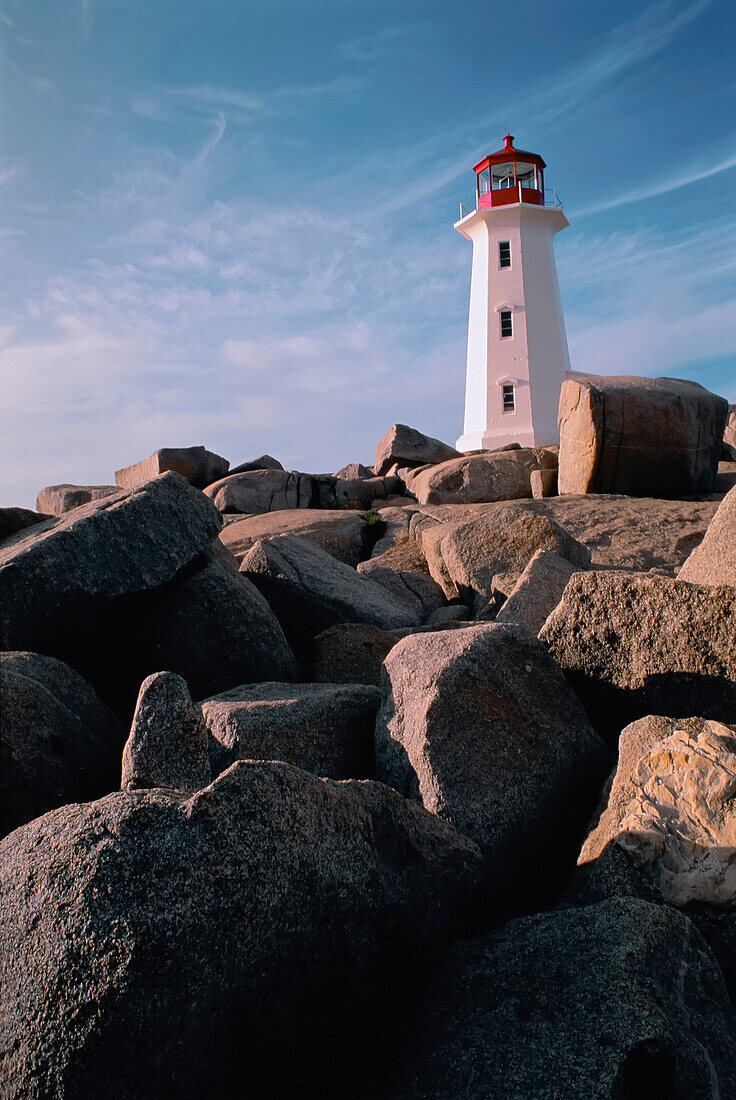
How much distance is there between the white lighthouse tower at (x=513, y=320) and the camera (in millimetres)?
27203

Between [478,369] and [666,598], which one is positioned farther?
[478,369]

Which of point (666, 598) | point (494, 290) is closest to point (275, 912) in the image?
point (666, 598)

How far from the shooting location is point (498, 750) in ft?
10.7

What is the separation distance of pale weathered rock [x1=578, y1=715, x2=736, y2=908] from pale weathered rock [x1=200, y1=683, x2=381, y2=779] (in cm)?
107

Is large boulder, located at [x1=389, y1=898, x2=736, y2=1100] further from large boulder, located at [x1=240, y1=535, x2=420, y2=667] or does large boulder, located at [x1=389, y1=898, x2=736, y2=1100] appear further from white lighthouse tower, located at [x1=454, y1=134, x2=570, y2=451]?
white lighthouse tower, located at [x1=454, y1=134, x2=570, y2=451]

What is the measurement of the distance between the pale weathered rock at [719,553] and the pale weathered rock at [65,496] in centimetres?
1052

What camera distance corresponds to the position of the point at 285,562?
610 cm

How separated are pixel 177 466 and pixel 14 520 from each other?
9403 millimetres

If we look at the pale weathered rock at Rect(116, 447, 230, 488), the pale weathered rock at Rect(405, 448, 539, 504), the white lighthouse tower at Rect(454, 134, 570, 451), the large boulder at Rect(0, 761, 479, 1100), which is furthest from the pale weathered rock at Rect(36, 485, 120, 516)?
the white lighthouse tower at Rect(454, 134, 570, 451)

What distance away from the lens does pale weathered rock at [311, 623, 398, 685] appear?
4992mm

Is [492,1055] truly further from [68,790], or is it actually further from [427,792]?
[68,790]

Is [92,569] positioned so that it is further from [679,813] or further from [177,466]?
[177,466]

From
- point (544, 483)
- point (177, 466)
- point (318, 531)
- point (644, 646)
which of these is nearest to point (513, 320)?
point (177, 466)

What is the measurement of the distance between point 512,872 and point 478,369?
86.8 feet
